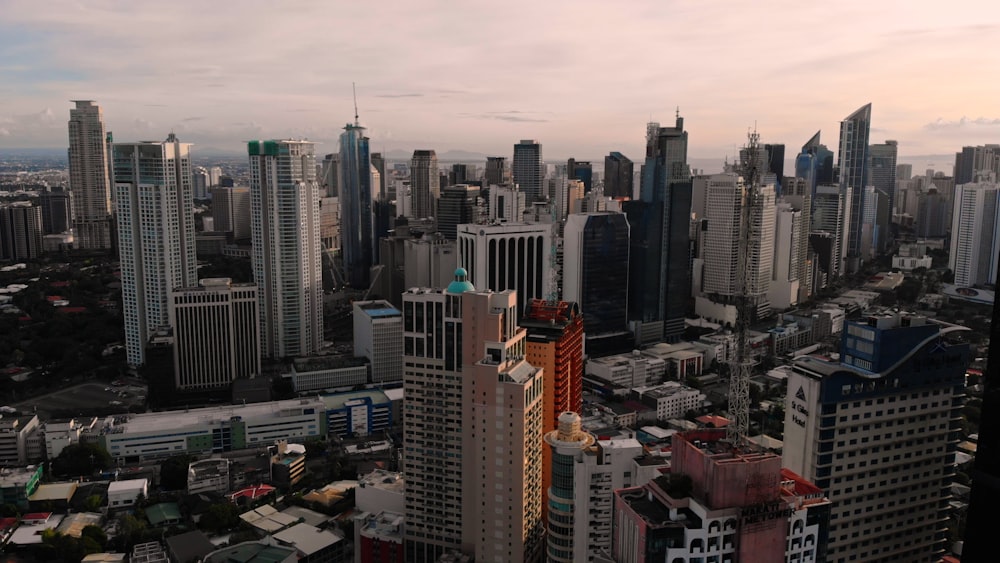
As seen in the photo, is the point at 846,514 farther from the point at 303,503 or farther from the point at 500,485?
the point at 303,503

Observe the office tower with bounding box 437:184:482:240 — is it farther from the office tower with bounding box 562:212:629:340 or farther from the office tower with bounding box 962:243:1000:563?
the office tower with bounding box 962:243:1000:563

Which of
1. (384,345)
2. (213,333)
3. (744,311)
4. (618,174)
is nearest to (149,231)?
(213,333)

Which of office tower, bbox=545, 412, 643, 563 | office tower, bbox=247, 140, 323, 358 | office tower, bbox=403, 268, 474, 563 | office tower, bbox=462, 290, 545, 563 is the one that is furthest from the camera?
office tower, bbox=247, 140, 323, 358

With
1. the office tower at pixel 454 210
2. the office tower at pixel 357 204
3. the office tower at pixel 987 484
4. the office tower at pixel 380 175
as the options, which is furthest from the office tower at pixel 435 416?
the office tower at pixel 380 175

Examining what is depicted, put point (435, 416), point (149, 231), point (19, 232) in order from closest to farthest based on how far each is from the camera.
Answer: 1. point (435, 416)
2. point (149, 231)
3. point (19, 232)

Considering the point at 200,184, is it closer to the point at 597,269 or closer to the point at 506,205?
the point at 506,205

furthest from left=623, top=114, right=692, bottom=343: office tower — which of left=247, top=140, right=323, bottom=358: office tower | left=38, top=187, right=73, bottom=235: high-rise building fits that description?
left=38, top=187, right=73, bottom=235: high-rise building
